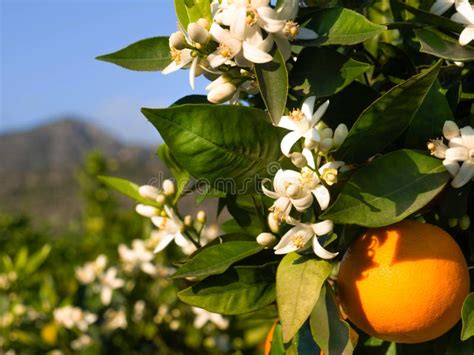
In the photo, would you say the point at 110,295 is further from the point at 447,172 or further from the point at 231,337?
the point at 447,172

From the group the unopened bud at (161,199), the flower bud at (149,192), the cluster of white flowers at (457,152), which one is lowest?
the unopened bud at (161,199)

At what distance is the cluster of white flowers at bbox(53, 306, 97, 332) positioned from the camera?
2303 millimetres

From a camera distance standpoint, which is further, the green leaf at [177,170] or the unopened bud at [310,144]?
the green leaf at [177,170]

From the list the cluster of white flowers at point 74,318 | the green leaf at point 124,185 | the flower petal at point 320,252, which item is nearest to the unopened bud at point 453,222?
the flower petal at point 320,252

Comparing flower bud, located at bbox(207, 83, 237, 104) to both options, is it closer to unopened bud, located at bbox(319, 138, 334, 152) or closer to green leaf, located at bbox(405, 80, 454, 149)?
unopened bud, located at bbox(319, 138, 334, 152)

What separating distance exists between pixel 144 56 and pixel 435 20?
0.43 metres

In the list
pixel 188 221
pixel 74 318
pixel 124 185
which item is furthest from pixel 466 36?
pixel 74 318

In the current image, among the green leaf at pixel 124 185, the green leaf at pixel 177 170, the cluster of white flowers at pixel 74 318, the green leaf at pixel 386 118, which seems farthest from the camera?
the cluster of white flowers at pixel 74 318

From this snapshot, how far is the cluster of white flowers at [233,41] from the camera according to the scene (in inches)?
31.4

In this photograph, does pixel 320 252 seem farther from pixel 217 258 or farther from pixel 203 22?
pixel 203 22

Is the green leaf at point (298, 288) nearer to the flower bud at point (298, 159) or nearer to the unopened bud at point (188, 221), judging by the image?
the flower bud at point (298, 159)

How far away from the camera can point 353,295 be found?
34.4 inches

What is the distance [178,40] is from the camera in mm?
856

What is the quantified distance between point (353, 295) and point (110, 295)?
169 cm
